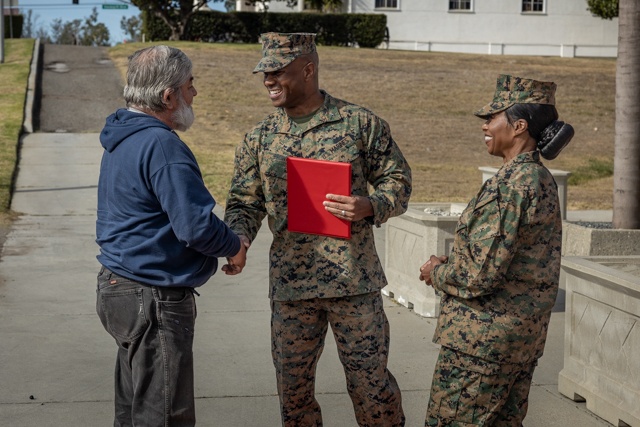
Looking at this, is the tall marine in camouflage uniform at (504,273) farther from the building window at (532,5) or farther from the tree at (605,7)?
the building window at (532,5)

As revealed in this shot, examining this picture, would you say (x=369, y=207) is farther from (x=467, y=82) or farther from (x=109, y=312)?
(x=467, y=82)

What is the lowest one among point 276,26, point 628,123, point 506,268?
point 506,268

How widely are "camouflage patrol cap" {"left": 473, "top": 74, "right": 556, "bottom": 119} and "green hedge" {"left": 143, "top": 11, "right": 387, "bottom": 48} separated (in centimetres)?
3480

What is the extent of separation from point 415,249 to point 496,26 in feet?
126

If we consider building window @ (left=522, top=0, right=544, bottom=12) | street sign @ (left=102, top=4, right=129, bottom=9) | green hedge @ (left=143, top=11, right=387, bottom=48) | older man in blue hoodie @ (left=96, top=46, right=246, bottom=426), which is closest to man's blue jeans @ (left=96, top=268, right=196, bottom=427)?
older man in blue hoodie @ (left=96, top=46, right=246, bottom=426)

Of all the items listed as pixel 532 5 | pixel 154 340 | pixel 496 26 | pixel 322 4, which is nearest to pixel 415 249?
pixel 154 340

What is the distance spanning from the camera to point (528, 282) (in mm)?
3619

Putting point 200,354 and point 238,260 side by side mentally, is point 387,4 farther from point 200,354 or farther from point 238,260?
point 238,260

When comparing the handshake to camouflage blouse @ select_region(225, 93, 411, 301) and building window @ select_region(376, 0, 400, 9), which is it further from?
building window @ select_region(376, 0, 400, 9)

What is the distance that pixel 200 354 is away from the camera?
22.0 feet

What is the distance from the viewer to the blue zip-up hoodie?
346 cm

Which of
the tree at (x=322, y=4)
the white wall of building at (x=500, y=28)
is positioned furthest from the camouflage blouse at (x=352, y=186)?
the white wall of building at (x=500, y=28)

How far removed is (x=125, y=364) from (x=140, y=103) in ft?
3.32

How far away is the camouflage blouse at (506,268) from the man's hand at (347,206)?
45 cm
